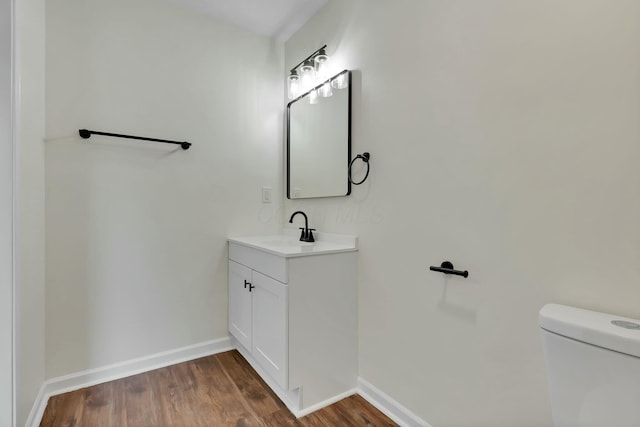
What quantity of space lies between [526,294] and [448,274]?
287 mm

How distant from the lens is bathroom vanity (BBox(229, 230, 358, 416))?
148 cm

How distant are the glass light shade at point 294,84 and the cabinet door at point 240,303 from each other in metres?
1.26

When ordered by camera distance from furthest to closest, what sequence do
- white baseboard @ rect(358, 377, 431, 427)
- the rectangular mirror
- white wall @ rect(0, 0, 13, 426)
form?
1. the rectangular mirror
2. white baseboard @ rect(358, 377, 431, 427)
3. white wall @ rect(0, 0, 13, 426)

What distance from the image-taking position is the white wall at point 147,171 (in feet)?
5.47

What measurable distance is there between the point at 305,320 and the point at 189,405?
0.74 m

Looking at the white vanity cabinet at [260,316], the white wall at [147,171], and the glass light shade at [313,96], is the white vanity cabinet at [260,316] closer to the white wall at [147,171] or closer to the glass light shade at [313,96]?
the white wall at [147,171]

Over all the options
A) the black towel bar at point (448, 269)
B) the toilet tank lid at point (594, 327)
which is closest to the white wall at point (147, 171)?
the black towel bar at point (448, 269)

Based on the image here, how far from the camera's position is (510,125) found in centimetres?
106

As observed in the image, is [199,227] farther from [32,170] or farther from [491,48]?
[491,48]

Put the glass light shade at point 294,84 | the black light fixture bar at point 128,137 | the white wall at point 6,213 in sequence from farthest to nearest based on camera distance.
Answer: the glass light shade at point 294,84 < the black light fixture bar at point 128,137 < the white wall at point 6,213

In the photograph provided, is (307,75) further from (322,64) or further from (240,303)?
(240,303)

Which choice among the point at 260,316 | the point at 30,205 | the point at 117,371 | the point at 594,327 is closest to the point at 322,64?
the point at 260,316

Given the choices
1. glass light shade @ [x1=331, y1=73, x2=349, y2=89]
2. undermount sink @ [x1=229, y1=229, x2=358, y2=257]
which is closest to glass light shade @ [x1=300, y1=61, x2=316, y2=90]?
glass light shade @ [x1=331, y1=73, x2=349, y2=89]

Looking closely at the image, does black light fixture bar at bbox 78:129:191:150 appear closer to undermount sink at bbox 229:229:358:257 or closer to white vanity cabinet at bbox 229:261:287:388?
undermount sink at bbox 229:229:358:257
